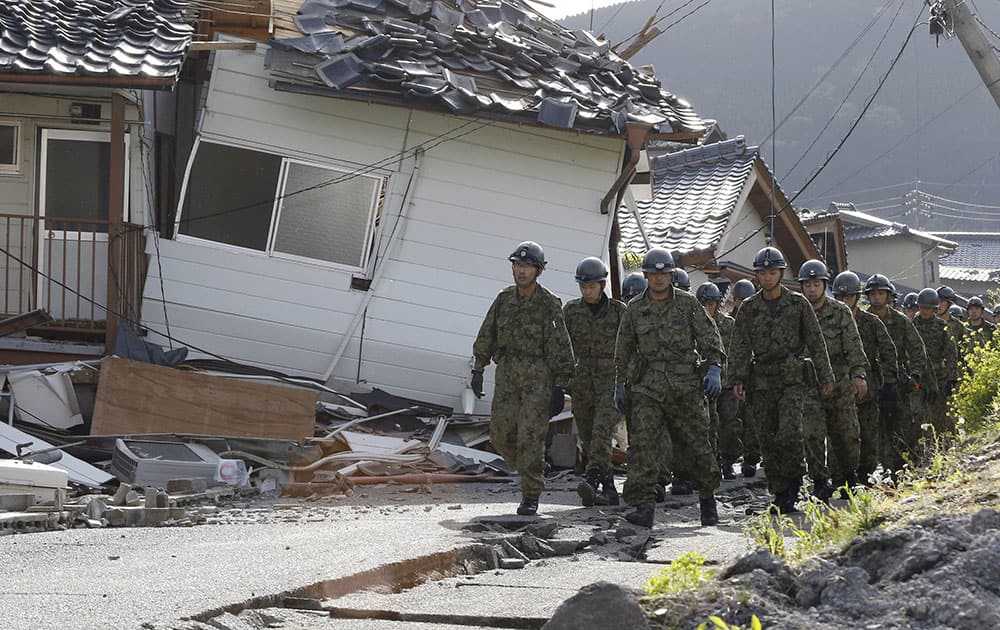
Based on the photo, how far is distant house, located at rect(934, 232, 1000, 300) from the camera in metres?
49.0

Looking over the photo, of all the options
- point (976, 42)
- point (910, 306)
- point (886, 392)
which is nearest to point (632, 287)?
point (886, 392)

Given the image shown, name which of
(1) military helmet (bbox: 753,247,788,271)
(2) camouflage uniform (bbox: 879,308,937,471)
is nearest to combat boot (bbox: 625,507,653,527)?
(1) military helmet (bbox: 753,247,788,271)

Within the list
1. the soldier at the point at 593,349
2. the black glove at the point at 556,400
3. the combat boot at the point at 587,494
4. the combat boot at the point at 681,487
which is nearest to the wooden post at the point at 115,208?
the soldier at the point at 593,349

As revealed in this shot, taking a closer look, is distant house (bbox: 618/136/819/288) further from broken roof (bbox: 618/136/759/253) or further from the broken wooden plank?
the broken wooden plank

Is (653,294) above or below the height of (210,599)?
above

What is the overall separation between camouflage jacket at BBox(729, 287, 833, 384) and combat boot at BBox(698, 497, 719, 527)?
1042mm

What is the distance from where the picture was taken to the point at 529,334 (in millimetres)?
10883

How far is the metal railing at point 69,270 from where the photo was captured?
1488cm

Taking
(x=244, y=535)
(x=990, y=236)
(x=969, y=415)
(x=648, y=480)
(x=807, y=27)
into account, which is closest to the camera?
(x=244, y=535)

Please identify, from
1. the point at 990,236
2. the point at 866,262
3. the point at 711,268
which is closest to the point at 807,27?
the point at 990,236

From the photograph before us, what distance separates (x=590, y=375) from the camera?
12438 mm

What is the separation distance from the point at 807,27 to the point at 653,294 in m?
64.2

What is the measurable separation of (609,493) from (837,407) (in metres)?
2.02

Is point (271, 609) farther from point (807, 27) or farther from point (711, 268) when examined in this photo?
point (807, 27)
